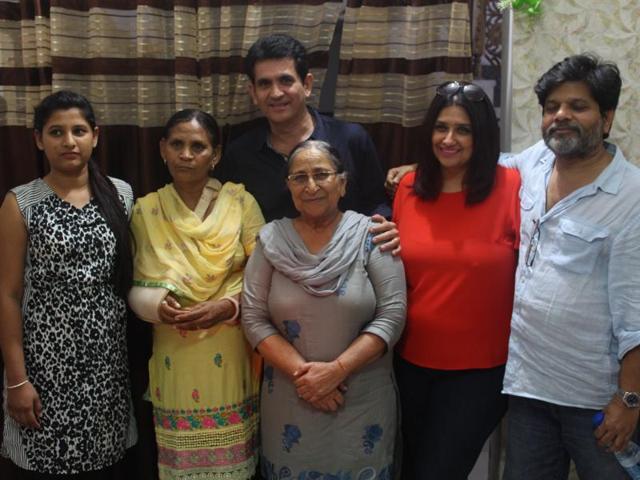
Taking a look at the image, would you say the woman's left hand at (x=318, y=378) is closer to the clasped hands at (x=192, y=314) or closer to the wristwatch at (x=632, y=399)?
the clasped hands at (x=192, y=314)


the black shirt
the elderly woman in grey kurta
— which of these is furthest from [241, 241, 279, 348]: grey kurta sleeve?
the black shirt

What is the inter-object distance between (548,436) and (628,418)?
9.8 inches

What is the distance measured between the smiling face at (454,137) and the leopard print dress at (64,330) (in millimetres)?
1052

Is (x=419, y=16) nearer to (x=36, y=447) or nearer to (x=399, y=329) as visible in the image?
(x=399, y=329)

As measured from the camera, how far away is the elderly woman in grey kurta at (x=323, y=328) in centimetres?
179

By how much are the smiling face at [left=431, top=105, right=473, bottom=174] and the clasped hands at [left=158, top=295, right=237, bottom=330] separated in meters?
0.80

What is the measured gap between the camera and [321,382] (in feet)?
5.77

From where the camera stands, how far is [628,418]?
1.63 metres

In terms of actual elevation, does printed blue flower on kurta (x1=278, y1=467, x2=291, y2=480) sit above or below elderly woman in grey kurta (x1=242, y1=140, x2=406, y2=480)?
below

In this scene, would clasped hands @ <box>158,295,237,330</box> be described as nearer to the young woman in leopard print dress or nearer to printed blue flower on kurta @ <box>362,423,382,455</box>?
the young woman in leopard print dress

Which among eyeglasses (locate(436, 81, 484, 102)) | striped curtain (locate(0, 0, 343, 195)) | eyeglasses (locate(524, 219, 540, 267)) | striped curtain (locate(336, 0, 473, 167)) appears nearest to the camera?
eyeglasses (locate(524, 219, 540, 267))

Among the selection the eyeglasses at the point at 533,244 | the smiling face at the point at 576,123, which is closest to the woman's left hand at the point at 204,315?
the eyeglasses at the point at 533,244

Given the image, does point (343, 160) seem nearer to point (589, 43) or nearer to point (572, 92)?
point (572, 92)

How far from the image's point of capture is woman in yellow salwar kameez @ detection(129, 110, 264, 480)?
192 centimetres
